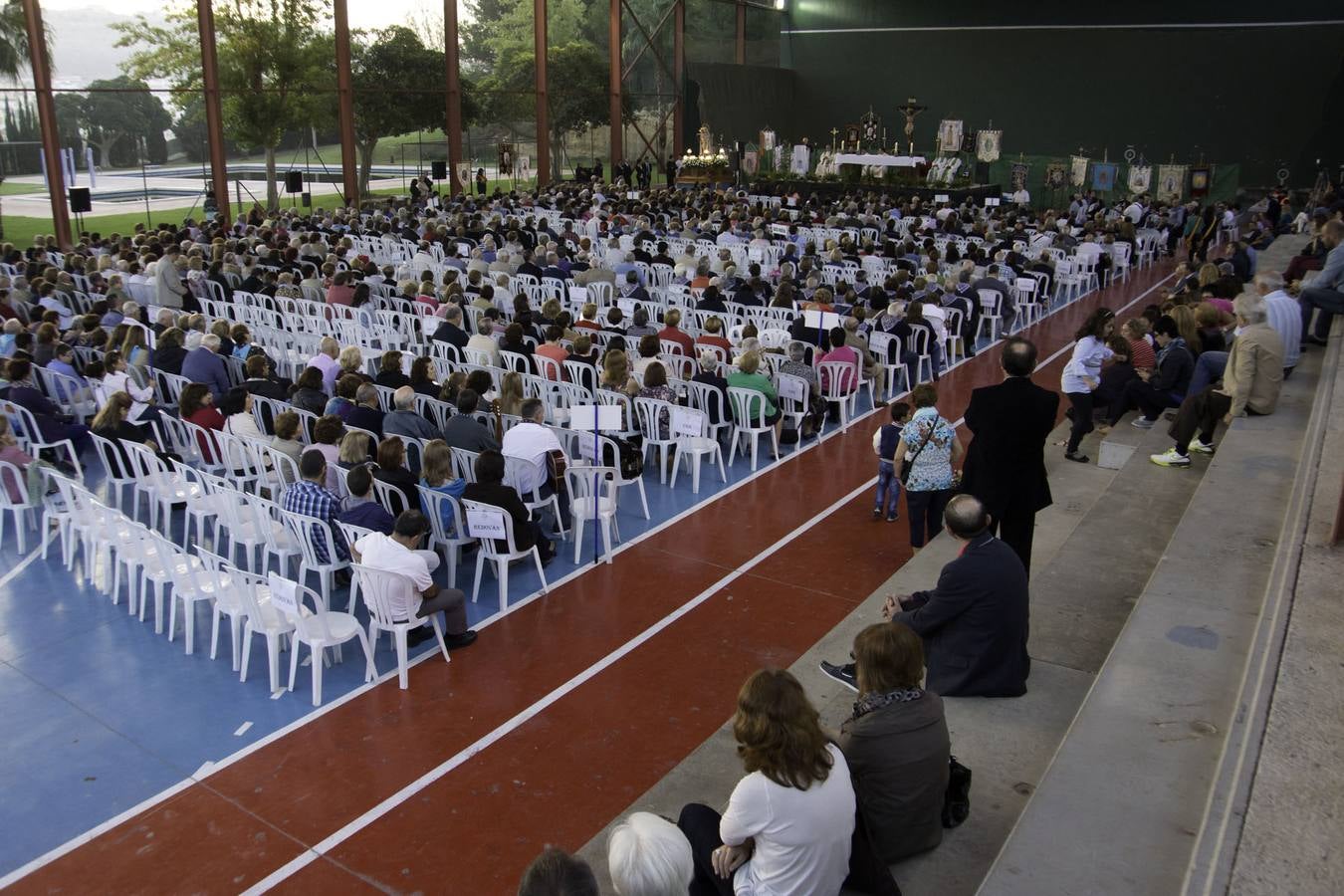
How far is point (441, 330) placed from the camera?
10.3 m

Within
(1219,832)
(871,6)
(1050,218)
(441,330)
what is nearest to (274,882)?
(1219,832)

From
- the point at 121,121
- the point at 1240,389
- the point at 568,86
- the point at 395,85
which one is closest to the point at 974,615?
the point at 1240,389

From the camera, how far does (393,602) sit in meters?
5.55

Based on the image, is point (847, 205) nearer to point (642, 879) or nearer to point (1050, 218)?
point (1050, 218)

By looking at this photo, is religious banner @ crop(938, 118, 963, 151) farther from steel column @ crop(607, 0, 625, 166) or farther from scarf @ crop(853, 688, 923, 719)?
scarf @ crop(853, 688, 923, 719)

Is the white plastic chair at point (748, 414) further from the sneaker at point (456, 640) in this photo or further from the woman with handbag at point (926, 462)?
the sneaker at point (456, 640)

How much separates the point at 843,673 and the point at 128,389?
668 cm

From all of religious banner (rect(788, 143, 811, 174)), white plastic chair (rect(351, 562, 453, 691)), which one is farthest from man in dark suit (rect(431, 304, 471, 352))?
religious banner (rect(788, 143, 811, 174))

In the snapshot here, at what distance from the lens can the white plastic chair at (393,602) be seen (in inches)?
217

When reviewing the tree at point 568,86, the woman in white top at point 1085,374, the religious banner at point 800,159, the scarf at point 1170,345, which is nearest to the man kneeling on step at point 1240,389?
the scarf at point 1170,345

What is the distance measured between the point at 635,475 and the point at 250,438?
283cm

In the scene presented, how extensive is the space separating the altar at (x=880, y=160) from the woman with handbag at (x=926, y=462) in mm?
24368

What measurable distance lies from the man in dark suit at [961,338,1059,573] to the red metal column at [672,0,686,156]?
3252cm

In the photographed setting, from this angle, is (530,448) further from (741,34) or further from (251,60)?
(741,34)
